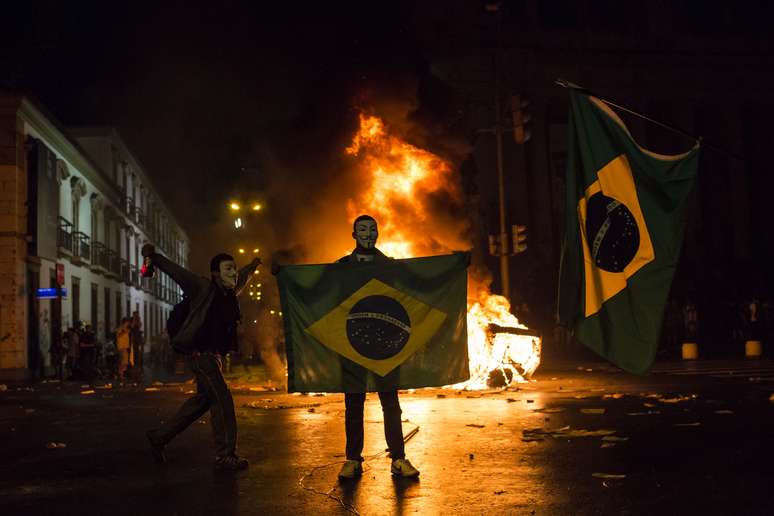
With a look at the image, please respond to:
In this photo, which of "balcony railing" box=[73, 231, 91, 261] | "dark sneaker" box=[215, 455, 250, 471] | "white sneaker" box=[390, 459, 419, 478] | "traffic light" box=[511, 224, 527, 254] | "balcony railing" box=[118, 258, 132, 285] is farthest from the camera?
"balcony railing" box=[118, 258, 132, 285]

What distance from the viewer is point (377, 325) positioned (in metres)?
6.64

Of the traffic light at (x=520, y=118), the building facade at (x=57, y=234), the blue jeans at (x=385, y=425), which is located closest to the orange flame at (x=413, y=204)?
the traffic light at (x=520, y=118)

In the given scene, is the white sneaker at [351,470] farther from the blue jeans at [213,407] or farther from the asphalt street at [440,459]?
the blue jeans at [213,407]

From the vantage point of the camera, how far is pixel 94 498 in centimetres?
577

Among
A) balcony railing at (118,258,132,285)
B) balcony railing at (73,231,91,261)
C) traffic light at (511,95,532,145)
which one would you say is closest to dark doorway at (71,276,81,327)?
balcony railing at (73,231,91,261)

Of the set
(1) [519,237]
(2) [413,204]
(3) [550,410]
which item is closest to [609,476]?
(3) [550,410]

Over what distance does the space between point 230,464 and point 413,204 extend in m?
10.4

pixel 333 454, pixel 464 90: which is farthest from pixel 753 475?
pixel 464 90

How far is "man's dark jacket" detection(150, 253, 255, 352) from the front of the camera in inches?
274

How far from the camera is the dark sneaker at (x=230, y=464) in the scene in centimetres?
678

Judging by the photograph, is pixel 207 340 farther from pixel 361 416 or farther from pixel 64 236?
pixel 64 236

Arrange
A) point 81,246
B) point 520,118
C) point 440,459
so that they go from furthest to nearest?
point 81,246 → point 520,118 → point 440,459

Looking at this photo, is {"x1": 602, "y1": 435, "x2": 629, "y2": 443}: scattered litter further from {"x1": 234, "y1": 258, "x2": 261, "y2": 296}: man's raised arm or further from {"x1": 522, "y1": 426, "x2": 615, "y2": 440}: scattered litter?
{"x1": 234, "y1": 258, "x2": 261, "y2": 296}: man's raised arm

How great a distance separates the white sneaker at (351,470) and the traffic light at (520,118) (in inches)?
518
